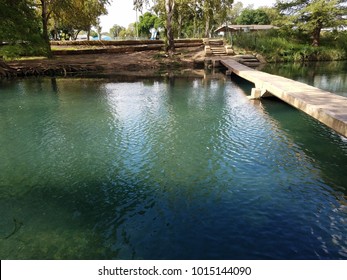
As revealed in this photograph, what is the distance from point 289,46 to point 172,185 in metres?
35.9

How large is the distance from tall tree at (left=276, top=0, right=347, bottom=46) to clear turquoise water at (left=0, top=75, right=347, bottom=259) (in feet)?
98.0

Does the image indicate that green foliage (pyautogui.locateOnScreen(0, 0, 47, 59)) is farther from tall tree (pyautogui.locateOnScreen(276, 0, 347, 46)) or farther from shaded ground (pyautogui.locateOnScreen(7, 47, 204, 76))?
tall tree (pyautogui.locateOnScreen(276, 0, 347, 46))

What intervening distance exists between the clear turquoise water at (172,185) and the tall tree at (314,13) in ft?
98.0

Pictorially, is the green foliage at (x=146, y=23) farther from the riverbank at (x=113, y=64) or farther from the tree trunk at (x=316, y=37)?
the riverbank at (x=113, y=64)

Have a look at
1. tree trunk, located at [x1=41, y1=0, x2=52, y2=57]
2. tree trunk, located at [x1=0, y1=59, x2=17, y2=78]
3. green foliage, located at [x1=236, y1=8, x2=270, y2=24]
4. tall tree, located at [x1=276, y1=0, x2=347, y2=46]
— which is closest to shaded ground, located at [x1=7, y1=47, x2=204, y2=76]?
tree trunk, located at [x1=0, y1=59, x2=17, y2=78]

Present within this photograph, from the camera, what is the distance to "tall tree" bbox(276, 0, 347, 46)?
3556 cm

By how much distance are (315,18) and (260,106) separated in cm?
3032

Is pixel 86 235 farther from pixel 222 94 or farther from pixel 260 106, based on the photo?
pixel 222 94

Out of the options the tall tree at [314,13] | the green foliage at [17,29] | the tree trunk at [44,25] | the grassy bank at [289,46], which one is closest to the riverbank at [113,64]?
the tree trunk at [44,25]

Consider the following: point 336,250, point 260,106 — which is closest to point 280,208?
point 336,250

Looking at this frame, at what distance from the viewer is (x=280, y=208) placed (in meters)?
5.67

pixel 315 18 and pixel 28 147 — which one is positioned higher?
pixel 315 18

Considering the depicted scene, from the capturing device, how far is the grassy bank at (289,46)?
35938mm

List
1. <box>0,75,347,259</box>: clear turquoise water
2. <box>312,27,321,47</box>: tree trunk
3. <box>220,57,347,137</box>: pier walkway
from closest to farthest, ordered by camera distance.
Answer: <box>0,75,347,259</box>: clear turquoise water, <box>220,57,347,137</box>: pier walkway, <box>312,27,321,47</box>: tree trunk
